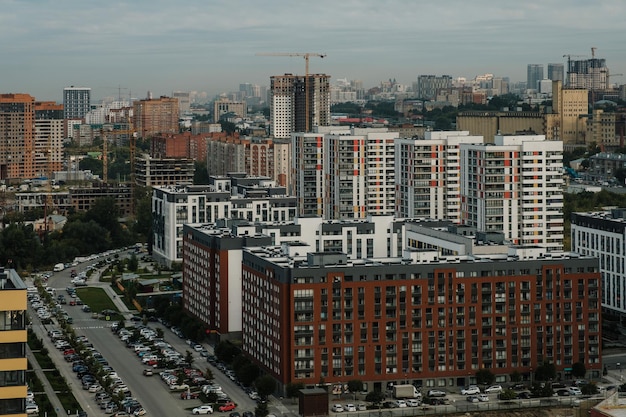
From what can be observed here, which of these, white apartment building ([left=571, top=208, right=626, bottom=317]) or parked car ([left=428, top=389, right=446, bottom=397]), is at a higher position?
white apartment building ([left=571, top=208, right=626, bottom=317])

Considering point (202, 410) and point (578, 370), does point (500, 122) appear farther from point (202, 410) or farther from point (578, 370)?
point (202, 410)

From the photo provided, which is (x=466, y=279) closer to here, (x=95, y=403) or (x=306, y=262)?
(x=306, y=262)

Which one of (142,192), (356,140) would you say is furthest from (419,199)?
(142,192)

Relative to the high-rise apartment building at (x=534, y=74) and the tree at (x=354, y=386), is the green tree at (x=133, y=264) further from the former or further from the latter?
the high-rise apartment building at (x=534, y=74)

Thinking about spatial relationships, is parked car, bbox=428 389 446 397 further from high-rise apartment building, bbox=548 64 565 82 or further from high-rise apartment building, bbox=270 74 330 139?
high-rise apartment building, bbox=548 64 565 82

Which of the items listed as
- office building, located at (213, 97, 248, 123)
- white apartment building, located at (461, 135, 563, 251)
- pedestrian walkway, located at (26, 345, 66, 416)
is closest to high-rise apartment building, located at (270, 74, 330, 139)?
white apartment building, located at (461, 135, 563, 251)

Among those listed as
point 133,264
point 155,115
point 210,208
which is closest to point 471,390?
point 210,208
